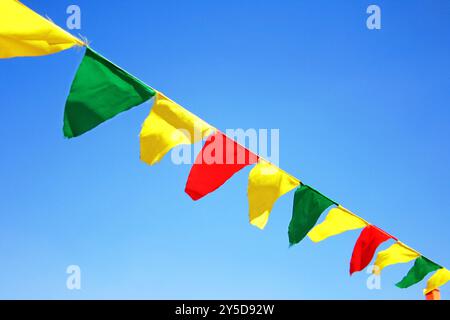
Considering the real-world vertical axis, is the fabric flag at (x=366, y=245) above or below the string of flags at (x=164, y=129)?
below

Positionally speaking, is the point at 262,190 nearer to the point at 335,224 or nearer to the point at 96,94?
the point at 335,224

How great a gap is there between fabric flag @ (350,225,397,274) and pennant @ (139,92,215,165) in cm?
265

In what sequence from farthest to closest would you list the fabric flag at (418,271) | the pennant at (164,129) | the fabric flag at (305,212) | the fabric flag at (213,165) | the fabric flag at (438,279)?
1. the fabric flag at (438,279)
2. the fabric flag at (418,271)
3. the fabric flag at (305,212)
4. the fabric flag at (213,165)
5. the pennant at (164,129)

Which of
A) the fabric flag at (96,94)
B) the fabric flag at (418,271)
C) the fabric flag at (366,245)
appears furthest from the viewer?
the fabric flag at (418,271)

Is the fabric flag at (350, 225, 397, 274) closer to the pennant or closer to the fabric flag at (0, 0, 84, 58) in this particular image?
the pennant

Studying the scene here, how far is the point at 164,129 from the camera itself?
120 inches

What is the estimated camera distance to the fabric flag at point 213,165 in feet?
11.0

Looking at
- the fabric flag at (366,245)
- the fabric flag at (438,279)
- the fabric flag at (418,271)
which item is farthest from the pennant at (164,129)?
the fabric flag at (438,279)

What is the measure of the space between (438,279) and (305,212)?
3021mm

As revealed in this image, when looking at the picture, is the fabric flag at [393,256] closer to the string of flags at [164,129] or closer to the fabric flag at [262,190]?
the string of flags at [164,129]

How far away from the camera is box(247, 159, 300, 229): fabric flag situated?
3.66m
